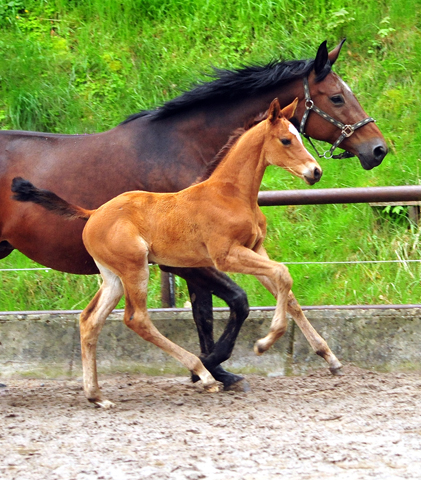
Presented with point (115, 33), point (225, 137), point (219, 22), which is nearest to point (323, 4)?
point (219, 22)

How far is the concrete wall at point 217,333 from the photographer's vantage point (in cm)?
499

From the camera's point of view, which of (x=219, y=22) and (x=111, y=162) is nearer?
(x=111, y=162)

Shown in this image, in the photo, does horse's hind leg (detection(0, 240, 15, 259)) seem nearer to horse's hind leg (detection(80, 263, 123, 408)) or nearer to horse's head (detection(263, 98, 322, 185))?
horse's hind leg (detection(80, 263, 123, 408))

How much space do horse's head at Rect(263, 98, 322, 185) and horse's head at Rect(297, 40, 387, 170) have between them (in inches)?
24.9

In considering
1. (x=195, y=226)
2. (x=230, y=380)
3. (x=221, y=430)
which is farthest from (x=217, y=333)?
(x=221, y=430)

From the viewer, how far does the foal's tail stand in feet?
14.4

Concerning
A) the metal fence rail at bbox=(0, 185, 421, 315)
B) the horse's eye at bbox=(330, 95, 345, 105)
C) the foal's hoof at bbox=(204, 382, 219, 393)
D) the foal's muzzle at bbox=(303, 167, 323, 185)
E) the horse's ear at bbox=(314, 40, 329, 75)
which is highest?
the horse's ear at bbox=(314, 40, 329, 75)

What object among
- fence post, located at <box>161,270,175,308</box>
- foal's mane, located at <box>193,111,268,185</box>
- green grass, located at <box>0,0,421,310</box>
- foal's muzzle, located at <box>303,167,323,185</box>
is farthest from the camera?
green grass, located at <box>0,0,421,310</box>

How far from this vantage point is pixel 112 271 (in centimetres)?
434

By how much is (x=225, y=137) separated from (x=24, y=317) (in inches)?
83.4

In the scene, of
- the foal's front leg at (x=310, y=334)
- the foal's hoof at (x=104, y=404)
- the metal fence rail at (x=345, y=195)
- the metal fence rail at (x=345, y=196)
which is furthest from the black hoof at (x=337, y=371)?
the foal's hoof at (x=104, y=404)

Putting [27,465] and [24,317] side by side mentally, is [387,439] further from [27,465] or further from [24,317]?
[24,317]

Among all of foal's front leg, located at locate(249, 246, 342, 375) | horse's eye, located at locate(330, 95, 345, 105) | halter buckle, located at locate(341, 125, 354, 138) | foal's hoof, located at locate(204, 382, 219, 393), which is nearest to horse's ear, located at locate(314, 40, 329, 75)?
horse's eye, located at locate(330, 95, 345, 105)

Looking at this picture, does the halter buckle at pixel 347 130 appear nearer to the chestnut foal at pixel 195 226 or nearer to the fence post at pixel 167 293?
the chestnut foal at pixel 195 226
